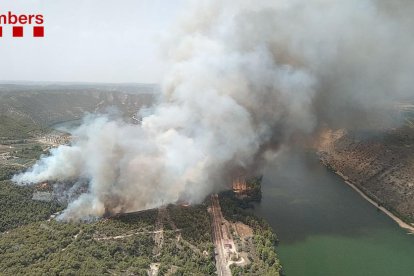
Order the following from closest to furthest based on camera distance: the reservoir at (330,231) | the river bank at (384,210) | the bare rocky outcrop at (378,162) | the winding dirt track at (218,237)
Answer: the winding dirt track at (218,237)
the reservoir at (330,231)
the river bank at (384,210)
the bare rocky outcrop at (378,162)

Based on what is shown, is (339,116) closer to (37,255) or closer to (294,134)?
(294,134)

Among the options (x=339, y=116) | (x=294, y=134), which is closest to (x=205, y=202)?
(x=294, y=134)

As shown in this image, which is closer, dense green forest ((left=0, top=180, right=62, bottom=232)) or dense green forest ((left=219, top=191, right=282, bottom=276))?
dense green forest ((left=219, top=191, right=282, bottom=276))

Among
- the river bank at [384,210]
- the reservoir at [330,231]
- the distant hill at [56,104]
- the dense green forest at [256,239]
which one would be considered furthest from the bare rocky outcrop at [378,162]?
the distant hill at [56,104]

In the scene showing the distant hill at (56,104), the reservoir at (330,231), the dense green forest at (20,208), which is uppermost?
the distant hill at (56,104)

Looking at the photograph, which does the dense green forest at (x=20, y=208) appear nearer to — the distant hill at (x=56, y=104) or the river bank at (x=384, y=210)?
the river bank at (x=384, y=210)

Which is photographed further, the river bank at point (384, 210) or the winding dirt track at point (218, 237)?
the river bank at point (384, 210)

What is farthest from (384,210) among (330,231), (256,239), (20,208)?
(20,208)

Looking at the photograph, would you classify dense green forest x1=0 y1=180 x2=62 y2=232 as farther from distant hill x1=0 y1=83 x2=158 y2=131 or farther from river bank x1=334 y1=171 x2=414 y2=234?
distant hill x1=0 y1=83 x2=158 y2=131

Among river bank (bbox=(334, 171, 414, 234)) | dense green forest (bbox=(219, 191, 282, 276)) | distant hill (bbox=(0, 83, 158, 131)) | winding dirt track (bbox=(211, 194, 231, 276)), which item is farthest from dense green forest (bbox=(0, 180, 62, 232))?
distant hill (bbox=(0, 83, 158, 131))
